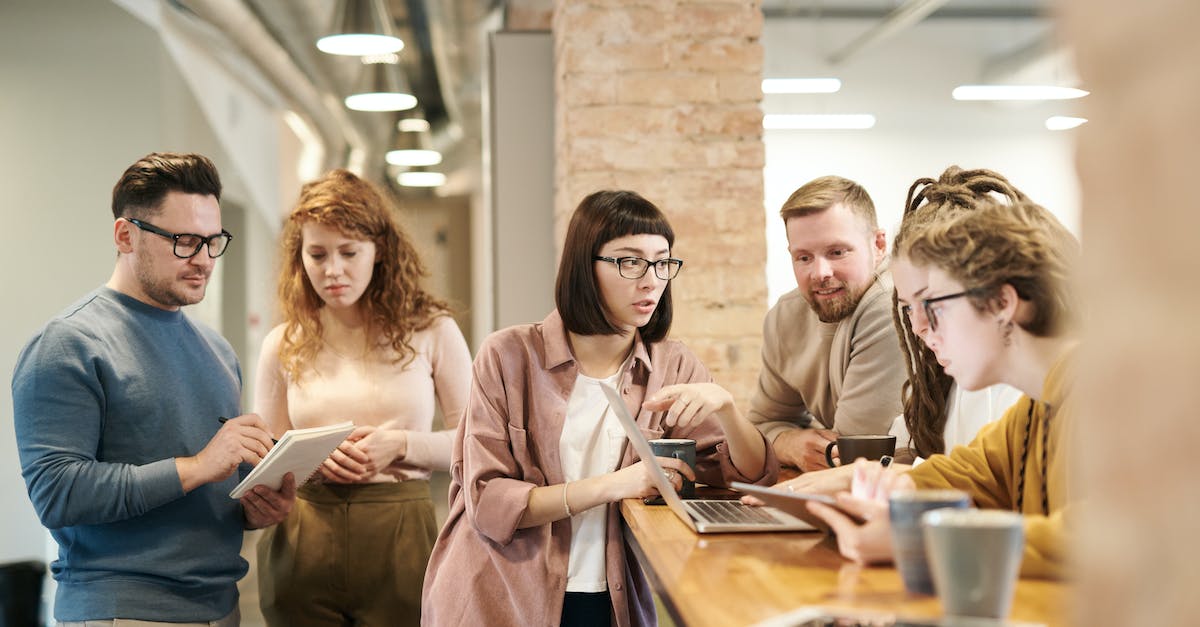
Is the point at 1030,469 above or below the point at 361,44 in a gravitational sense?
below

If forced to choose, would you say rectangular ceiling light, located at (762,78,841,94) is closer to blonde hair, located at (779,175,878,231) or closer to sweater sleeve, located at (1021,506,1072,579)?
blonde hair, located at (779,175,878,231)

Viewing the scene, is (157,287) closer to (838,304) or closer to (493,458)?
(493,458)

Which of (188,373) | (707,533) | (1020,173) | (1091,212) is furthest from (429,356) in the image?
(1020,173)

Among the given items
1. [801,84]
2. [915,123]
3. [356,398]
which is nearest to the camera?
[356,398]

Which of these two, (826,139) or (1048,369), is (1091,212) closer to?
(1048,369)

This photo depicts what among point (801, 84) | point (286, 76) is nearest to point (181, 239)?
point (286, 76)

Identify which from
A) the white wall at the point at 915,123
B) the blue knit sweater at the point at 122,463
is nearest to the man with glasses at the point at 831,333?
the blue knit sweater at the point at 122,463

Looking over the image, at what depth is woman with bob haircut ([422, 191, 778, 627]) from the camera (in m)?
2.21

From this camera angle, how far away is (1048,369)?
1403 mm

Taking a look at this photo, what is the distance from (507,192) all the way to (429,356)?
1.21 m

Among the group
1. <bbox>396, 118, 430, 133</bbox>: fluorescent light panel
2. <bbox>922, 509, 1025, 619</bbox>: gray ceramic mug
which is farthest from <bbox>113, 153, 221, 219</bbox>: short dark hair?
<bbox>396, 118, 430, 133</bbox>: fluorescent light panel

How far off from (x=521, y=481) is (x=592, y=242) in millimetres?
538

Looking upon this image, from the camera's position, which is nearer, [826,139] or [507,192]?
[507,192]

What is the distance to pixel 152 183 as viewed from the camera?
244 cm
